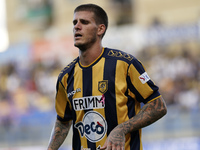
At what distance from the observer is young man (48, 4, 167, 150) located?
11.4 feet

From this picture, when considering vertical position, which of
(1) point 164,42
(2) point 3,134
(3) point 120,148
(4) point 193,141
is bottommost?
(3) point 120,148

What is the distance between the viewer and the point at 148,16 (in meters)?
19.3

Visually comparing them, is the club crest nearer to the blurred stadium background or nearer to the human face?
the human face

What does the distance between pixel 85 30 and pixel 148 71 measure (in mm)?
7991

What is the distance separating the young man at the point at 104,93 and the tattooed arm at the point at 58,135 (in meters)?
0.24

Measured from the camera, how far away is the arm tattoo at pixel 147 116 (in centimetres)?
341

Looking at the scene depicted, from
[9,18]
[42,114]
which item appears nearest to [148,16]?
[42,114]

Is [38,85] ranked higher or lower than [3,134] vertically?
higher

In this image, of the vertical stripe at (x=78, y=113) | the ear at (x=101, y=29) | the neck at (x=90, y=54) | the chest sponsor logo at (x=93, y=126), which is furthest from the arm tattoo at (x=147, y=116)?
the ear at (x=101, y=29)

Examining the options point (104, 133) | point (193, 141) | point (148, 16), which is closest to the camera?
point (104, 133)

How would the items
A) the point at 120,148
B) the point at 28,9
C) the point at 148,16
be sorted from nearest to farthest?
the point at 120,148 → the point at 148,16 → the point at 28,9

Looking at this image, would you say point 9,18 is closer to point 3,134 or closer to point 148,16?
point 148,16

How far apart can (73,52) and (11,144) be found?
435cm

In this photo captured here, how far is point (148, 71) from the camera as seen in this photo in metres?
11.4
